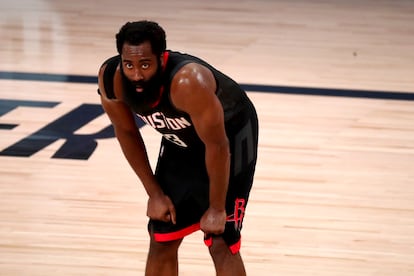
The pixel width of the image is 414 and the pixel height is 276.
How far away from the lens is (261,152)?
5.38m

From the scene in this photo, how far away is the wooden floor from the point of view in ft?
13.1

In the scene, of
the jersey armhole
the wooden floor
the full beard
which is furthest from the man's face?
the wooden floor

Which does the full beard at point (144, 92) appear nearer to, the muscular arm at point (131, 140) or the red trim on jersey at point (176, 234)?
the muscular arm at point (131, 140)

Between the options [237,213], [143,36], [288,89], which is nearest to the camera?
[143,36]

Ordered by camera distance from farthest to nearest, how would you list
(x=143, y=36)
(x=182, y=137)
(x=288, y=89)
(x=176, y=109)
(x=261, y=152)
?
(x=288, y=89) → (x=261, y=152) → (x=182, y=137) → (x=176, y=109) → (x=143, y=36)

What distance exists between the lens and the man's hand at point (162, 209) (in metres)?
2.91

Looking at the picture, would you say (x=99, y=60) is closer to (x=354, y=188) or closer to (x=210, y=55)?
(x=210, y=55)

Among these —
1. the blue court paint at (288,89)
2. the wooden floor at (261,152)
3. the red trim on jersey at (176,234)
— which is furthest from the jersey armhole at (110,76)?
the blue court paint at (288,89)

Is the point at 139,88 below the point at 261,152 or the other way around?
the other way around

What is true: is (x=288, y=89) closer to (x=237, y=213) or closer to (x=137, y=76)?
(x=237, y=213)

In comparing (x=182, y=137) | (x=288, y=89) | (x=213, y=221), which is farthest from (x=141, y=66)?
(x=288, y=89)

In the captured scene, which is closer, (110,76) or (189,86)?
(189,86)

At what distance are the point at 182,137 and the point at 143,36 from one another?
1.34 feet

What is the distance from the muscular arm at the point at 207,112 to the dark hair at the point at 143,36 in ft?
0.32
